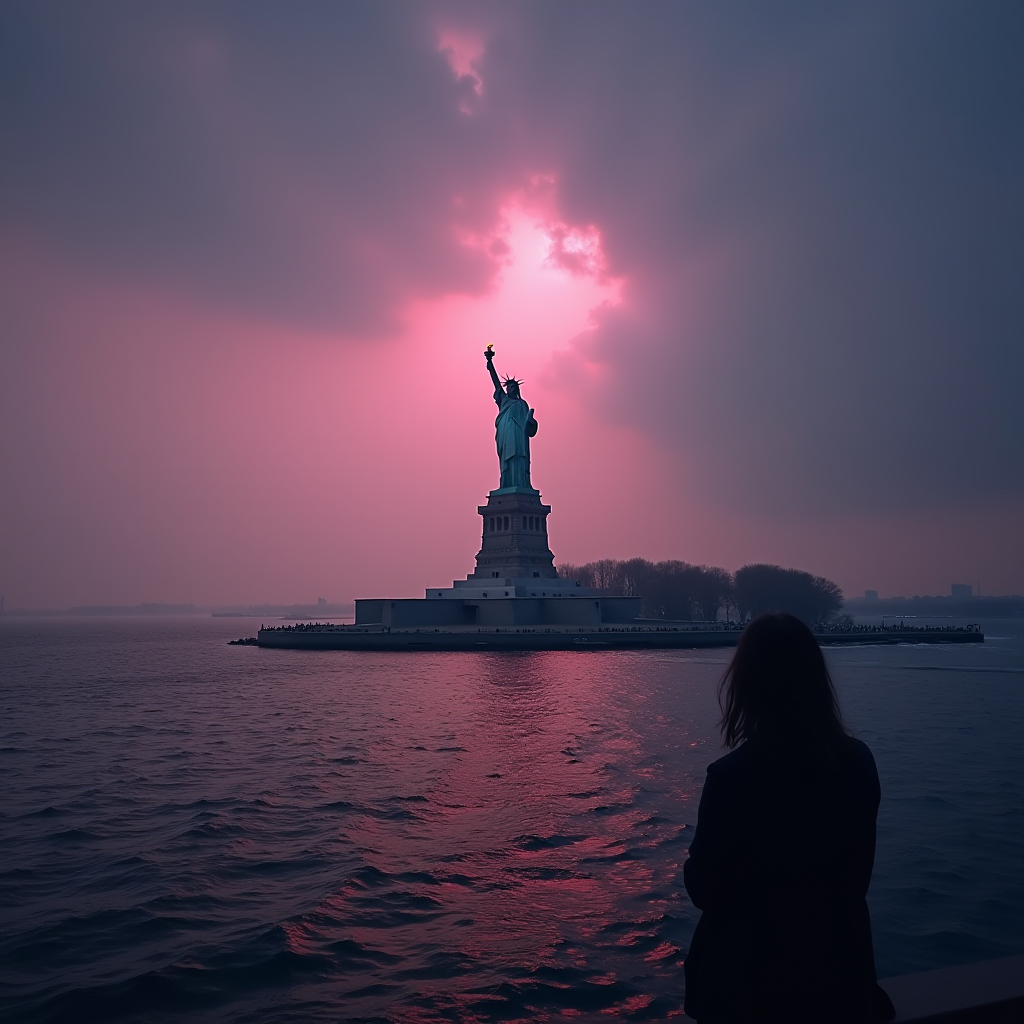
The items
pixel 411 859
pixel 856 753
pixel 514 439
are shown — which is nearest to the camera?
pixel 856 753

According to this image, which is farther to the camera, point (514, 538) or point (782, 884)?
point (514, 538)

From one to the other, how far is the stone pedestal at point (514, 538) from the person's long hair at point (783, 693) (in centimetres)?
6826

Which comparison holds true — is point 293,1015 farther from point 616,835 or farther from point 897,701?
point 897,701

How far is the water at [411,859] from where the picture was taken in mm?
8570

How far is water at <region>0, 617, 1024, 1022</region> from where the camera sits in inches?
337

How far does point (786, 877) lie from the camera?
10.8 feet

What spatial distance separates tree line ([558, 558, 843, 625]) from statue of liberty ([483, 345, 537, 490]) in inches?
1273

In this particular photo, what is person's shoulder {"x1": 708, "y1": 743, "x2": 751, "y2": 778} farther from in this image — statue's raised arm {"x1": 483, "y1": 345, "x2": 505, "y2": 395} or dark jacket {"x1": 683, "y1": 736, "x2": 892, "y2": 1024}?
statue's raised arm {"x1": 483, "y1": 345, "x2": 505, "y2": 395}

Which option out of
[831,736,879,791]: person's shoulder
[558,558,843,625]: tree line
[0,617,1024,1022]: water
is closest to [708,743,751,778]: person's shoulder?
[831,736,879,791]: person's shoulder

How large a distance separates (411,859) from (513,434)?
67.3 metres

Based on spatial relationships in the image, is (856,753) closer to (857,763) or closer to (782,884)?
(857,763)

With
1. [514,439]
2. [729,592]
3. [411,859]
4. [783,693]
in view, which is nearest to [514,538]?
[514,439]

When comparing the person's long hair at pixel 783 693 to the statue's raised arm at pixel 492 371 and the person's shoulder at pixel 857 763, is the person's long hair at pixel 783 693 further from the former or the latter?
the statue's raised arm at pixel 492 371

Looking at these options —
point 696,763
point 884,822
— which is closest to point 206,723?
point 696,763
